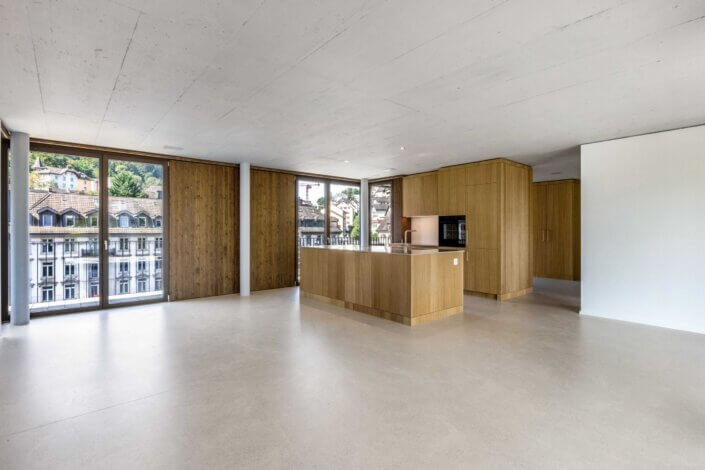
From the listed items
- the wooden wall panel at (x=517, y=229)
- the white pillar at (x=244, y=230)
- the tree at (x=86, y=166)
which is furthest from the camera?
the white pillar at (x=244, y=230)

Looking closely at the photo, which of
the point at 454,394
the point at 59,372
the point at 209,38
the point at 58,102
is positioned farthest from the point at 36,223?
the point at 454,394

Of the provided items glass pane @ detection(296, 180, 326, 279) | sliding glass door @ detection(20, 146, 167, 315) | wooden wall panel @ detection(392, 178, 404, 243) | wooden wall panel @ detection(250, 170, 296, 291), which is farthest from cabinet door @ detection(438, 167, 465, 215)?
sliding glass door @ detection(20, 146, 167, 315)

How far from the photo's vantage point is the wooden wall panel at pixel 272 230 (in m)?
7.70

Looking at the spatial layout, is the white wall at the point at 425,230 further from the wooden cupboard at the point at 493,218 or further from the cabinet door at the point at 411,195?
the wooden cupboard at the point at 493,218

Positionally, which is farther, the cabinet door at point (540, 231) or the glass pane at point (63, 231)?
the cabinet door at point (540, 231)

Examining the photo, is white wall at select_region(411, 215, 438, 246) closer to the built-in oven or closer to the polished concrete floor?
the built-in oven

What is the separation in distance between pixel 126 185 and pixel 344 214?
4962 millimetres

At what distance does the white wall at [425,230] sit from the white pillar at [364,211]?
132cm

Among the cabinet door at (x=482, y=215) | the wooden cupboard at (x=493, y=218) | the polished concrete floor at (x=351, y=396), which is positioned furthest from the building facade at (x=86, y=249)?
the cabinet door at (x=482, y=215)

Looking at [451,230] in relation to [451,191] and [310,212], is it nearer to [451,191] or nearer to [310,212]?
[451,191]

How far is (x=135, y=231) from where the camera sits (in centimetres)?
627

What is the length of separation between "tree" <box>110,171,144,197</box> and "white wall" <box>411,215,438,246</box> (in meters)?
5.96

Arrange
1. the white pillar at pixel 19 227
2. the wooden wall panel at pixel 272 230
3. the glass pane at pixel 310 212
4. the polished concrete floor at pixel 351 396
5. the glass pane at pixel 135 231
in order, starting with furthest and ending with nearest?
the glass pane at pixel 310 212, the wooden wall panel at pixel 272 230, the glass pane at pixel 135 231, the white pillar at pixel 19 227, the polished concrete floor at pixel 351 396

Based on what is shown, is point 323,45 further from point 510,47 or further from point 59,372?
point 59,372
